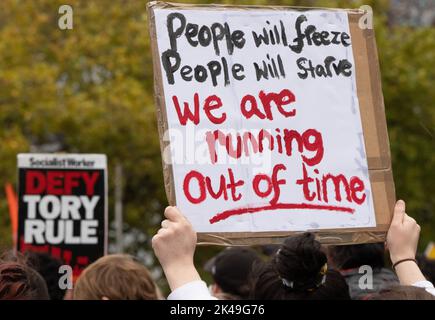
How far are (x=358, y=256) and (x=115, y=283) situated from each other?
1.18 m

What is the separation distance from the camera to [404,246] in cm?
361

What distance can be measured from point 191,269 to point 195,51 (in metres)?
0.90

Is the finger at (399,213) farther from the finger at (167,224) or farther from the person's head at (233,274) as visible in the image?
the person's head at (233,274)

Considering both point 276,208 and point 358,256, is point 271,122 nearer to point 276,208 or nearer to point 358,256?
point 276,208

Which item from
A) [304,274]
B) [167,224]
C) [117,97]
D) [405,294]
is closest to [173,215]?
[167,224]

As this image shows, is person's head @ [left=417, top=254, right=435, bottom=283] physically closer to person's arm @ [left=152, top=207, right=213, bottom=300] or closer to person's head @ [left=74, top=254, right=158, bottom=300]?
person's head @ [left=74, top=254, right=158, bottom=300]

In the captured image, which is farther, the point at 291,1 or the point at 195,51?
the point at 291,1

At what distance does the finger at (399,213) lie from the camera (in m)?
3.71

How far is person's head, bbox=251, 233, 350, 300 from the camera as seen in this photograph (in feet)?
11.8

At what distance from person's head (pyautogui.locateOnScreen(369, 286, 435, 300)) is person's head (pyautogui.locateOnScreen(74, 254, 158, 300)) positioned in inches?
60.6
